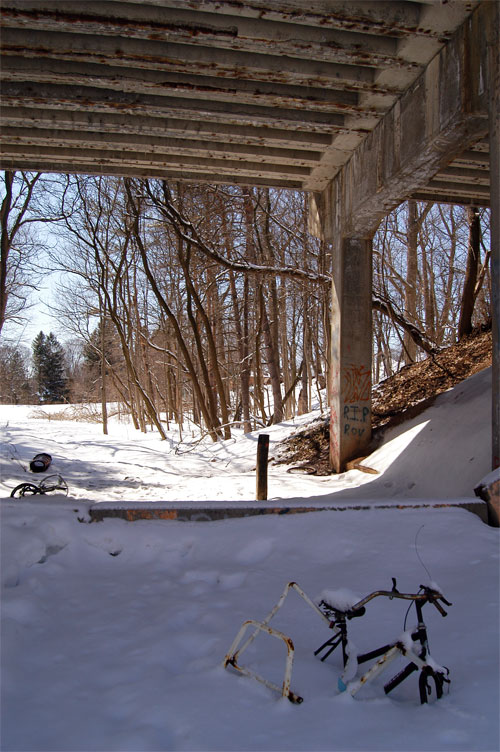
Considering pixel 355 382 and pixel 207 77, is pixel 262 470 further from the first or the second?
pixel 207 77

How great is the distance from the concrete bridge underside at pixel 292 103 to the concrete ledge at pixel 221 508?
88cm

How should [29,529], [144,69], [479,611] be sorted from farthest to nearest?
[144,69] < [29,529] < [479,611]

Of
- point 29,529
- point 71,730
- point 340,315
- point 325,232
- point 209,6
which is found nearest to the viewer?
point 71,730

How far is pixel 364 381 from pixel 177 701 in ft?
22.6

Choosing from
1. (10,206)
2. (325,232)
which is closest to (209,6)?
(325,232)

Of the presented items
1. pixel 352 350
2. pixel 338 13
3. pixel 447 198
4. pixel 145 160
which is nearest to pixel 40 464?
pixel 145 160

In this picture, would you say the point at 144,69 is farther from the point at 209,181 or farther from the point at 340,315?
the point at 340,315

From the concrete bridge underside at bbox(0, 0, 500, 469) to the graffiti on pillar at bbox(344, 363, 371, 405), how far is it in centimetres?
2

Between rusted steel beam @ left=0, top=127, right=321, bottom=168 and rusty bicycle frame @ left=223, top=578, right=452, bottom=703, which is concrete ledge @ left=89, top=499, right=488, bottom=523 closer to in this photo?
rusty bicycle frame @ left=223, top=578, right=452, bottom=703

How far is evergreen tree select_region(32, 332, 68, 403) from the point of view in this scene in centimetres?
5647

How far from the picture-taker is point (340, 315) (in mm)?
8430

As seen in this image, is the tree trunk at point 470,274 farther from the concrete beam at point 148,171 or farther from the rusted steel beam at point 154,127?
the rusted steel beam at point 154,127

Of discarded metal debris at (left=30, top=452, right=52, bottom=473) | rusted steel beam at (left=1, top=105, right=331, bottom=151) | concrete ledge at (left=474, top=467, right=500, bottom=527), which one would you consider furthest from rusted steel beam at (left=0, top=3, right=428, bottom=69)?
discarded metal debris at (left=30, top=452, right=52, bottom=473)

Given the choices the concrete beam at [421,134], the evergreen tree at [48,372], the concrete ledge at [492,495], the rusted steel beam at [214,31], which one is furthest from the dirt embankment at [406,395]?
the evergreen tree at [48,372]
